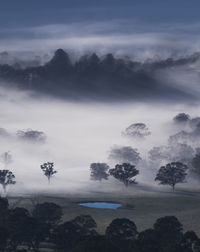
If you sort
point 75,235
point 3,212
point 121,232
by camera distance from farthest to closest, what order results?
point 3,212, point 121,232, point 75,235

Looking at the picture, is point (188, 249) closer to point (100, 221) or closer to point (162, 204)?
point (100, 221)

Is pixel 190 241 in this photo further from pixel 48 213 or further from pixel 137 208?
pixel 137 208

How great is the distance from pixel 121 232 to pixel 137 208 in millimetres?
70356

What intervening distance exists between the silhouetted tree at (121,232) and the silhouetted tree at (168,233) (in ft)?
17.0

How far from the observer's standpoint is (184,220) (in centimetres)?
14175

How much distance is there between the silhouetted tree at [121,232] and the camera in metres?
97.5

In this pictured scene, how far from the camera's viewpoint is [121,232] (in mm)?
101750

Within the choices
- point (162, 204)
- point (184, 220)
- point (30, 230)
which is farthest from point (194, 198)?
point (30, 230)

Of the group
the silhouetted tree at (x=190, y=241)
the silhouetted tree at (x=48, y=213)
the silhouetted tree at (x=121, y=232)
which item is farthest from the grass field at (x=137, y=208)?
the silhouetted tree at (x=190, y=241)

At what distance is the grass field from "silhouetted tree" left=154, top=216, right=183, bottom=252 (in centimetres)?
2195

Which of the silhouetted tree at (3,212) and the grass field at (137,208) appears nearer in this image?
the silhouetted tree at (3,212)

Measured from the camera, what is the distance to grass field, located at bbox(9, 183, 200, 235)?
142400mm

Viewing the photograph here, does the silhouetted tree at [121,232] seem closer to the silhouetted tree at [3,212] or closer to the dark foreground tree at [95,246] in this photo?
the dark foreground tree at [95,246]

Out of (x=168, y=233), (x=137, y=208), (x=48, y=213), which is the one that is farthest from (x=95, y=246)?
(x=137, y=208)
